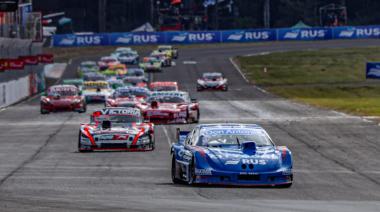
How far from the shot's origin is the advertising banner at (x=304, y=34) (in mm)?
A: 117488

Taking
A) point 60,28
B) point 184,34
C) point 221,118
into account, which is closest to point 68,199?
point 221,118

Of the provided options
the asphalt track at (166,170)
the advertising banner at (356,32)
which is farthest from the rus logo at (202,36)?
the asphalt track at (166,170)

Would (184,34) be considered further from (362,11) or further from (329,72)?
(362,11)

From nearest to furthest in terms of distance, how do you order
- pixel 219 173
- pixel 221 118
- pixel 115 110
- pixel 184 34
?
pixel 219 173 → pixel 115 110 → pixel 221 118 → pixel 184 34

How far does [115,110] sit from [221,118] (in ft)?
50.2

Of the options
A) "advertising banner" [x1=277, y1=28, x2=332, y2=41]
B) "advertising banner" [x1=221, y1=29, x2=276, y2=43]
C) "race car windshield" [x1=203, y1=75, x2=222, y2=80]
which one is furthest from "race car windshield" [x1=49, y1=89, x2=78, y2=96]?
"advertising banner" [x1=277, y1=28, x2=332, y2=41]

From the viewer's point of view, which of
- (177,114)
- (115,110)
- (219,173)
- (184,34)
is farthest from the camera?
(184,34)

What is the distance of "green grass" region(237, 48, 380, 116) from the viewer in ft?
202

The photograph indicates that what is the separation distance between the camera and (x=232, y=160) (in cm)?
1886

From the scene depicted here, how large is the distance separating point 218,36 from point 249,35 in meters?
4.08

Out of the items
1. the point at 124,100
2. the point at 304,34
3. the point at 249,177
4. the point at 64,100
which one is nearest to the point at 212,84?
the point at 64,100

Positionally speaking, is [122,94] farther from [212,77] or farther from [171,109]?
[212,77]

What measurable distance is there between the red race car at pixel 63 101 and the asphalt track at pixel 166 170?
580mm

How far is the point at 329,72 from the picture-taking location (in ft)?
303
